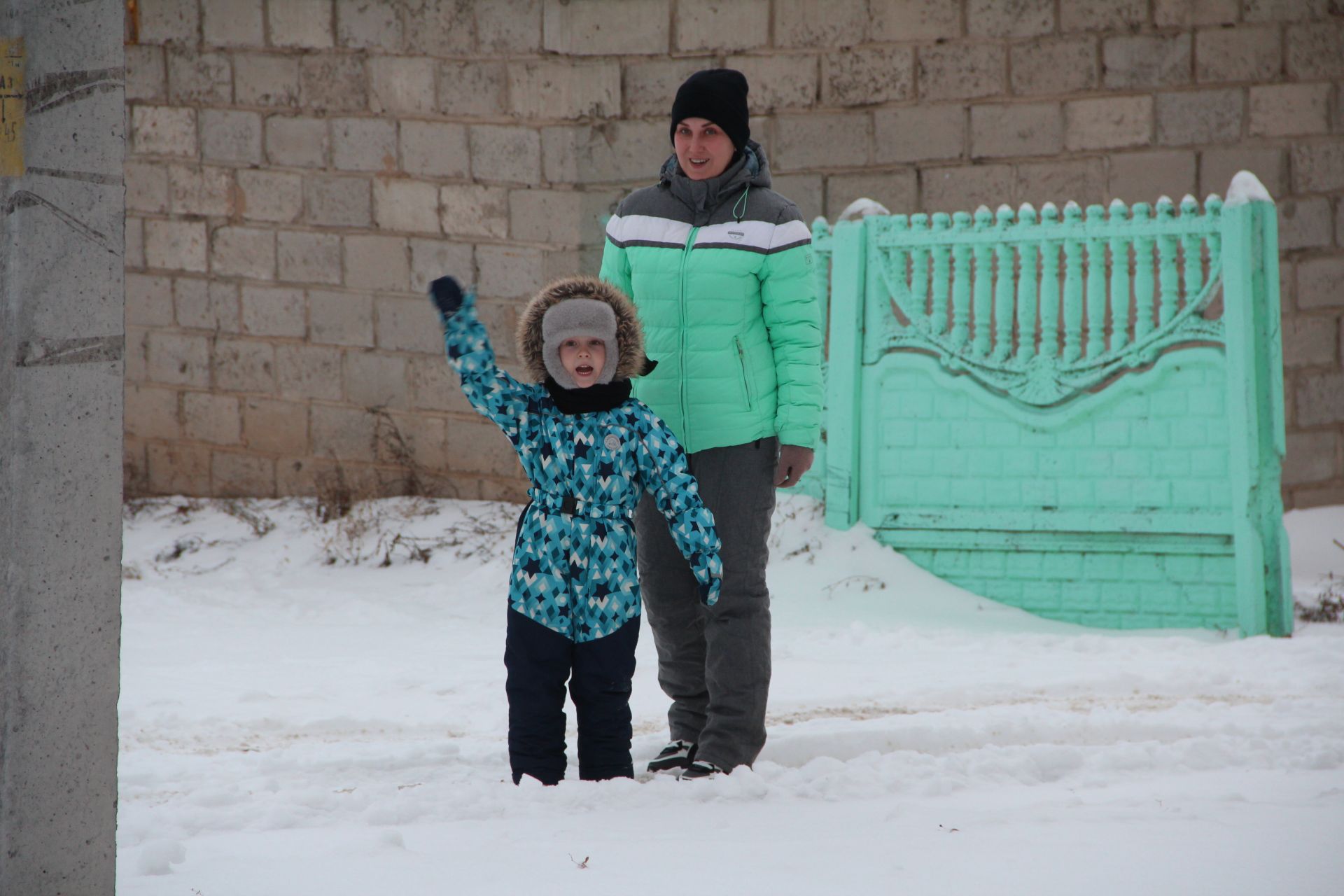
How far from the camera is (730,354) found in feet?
10.6

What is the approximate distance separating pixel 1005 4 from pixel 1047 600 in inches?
123

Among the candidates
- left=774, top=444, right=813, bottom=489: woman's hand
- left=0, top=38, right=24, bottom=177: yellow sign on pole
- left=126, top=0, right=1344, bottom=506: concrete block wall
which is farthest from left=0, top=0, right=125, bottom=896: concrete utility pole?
left=126, top=0, right=1344, bottom=506: concrete block wall

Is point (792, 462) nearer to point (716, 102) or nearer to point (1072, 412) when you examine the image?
point (716, 102)

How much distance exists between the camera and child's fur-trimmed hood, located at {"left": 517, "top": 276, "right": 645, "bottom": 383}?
10.1 feet

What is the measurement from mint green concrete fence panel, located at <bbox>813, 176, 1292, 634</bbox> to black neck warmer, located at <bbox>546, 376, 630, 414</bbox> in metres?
2.98

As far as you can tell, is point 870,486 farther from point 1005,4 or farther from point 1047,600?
point 1005,4

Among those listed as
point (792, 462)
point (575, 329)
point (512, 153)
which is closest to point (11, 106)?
point (575, 329)

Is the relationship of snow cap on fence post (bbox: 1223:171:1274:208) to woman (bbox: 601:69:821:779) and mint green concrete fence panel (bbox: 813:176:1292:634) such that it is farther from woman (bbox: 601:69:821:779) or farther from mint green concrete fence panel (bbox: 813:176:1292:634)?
woman (bbox: 601:69:821:779)

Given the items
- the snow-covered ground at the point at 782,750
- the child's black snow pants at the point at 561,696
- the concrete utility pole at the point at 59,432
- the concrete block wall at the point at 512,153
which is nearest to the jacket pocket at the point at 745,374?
the child's black snow pants at the point at 561,696

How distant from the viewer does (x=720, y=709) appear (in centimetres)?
323

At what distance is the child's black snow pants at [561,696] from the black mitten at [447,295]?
2.35 feet

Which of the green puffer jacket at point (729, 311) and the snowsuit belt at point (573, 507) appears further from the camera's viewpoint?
the green puffer jacket at point (729, 311)

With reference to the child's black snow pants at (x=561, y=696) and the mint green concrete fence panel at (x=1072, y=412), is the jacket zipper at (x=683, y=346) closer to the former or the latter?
the child's black snow pants at (x=561, y=696)

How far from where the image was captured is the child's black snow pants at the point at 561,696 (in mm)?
3021
